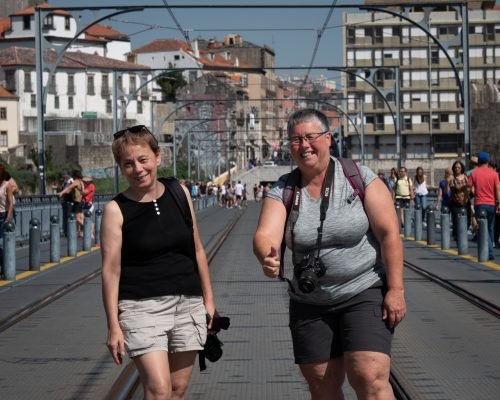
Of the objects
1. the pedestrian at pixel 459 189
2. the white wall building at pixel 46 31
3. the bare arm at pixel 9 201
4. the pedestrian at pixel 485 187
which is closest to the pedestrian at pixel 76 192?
the pedestrian at pixel 459 189

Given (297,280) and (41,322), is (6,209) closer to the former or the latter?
(41,322)

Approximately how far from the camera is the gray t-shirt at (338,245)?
20.2ft

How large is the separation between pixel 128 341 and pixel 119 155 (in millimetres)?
908

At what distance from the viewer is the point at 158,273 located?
6367mm

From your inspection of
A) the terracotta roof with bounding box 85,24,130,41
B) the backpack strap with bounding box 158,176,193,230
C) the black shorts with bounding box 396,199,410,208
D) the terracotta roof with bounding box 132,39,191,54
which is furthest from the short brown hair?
the terracotta roof with bounding box 132,39,191,54

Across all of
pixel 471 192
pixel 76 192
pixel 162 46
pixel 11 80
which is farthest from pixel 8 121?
pixel 471 192

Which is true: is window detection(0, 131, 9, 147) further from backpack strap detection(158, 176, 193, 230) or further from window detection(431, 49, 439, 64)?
backpack strap detection(158, 176, 193, 230)

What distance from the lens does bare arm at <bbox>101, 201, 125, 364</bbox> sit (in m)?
6.32

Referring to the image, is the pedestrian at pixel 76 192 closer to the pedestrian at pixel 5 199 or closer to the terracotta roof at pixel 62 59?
the pedestrian at pixel 5 199

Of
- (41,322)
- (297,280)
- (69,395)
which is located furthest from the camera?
(41,322)

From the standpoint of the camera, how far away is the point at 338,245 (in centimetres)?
619

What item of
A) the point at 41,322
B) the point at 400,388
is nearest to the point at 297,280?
the point at 400,388

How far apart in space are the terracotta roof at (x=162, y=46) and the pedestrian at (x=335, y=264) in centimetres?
16954

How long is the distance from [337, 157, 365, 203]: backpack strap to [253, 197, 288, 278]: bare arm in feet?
1.14
